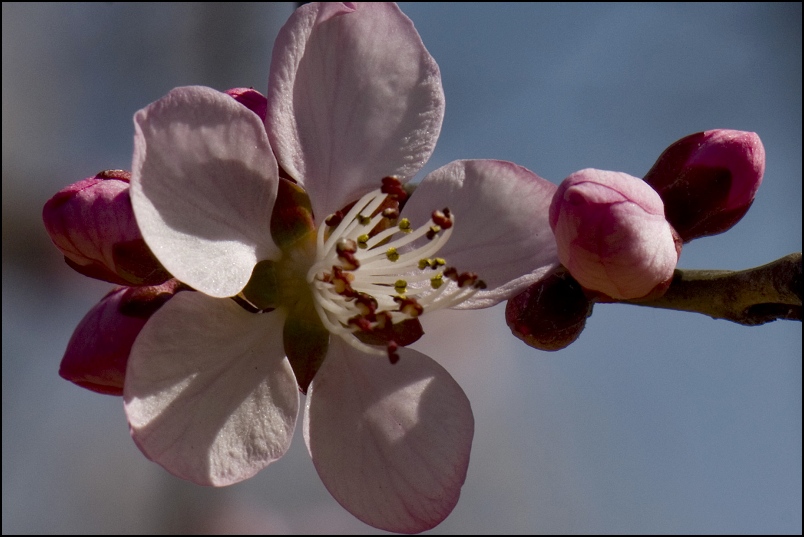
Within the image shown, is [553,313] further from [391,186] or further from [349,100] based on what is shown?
[349,100]

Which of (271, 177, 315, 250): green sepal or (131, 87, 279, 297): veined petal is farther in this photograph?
(271, 177, 315, 250): green sepal

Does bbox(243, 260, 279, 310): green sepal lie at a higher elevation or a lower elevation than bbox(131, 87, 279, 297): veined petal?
lower

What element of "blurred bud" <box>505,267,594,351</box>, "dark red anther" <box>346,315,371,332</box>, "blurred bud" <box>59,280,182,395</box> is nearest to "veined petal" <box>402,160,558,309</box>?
"blurred bud" <box>505,267,594,351</box>

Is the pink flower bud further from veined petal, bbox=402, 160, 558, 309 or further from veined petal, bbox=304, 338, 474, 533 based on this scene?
veined petal, bbox=304, 338, 474, 533

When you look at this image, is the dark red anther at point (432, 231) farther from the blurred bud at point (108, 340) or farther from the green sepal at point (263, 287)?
the blurred bud at point (108, 340)

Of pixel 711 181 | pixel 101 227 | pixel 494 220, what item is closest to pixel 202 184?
pixel 101 227

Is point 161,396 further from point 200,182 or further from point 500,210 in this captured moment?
point 500,210
